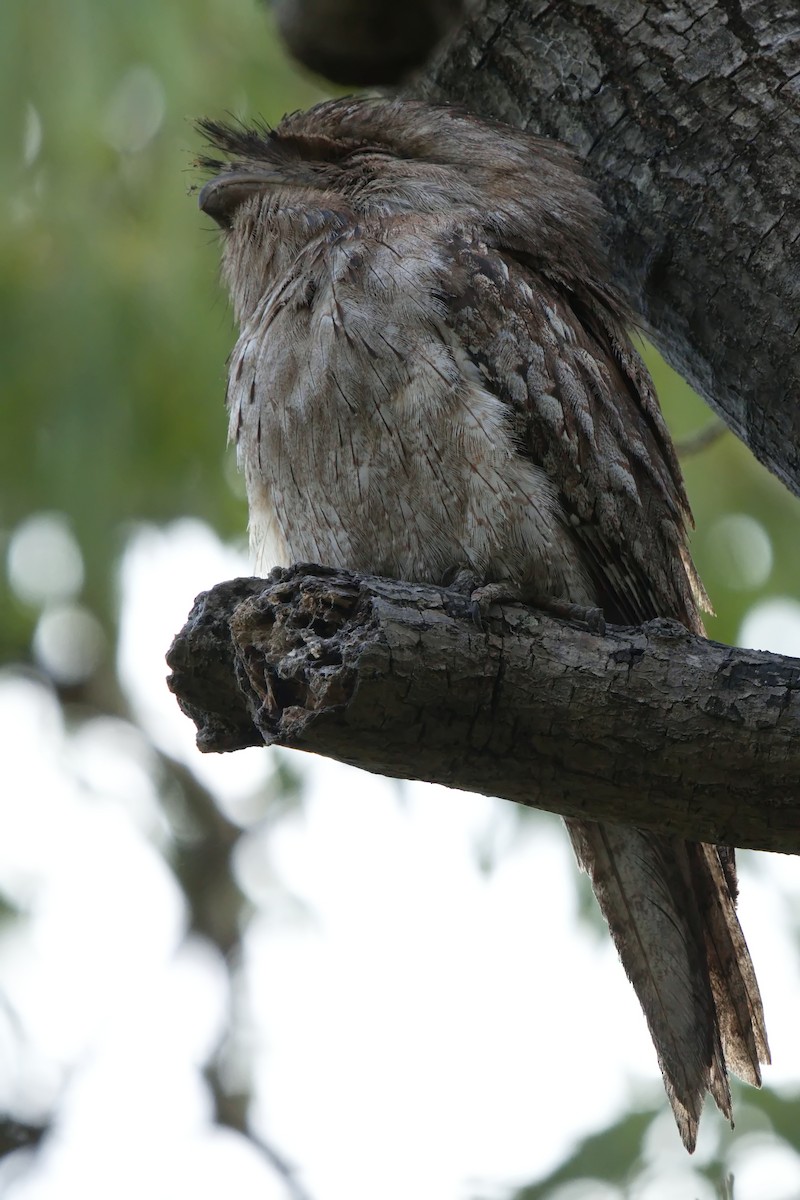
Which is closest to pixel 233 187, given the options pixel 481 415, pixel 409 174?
pixel 409 174

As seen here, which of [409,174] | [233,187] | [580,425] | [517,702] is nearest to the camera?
[517,702]

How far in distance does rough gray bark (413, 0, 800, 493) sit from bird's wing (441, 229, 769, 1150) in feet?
0.73

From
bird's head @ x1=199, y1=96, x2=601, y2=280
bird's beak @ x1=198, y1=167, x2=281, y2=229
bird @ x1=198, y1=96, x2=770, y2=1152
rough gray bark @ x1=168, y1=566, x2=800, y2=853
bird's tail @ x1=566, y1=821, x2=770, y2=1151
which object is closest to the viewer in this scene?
rough gray bark @ x1=168, y1=566, x2=800, y2=853

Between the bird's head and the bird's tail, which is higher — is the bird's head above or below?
above

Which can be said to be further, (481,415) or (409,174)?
(409,174)

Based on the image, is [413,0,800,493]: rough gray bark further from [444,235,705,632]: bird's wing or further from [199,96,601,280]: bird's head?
[444,235,705,632]: bird's wing

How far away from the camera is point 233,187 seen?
395cm

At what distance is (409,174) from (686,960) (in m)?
2.32

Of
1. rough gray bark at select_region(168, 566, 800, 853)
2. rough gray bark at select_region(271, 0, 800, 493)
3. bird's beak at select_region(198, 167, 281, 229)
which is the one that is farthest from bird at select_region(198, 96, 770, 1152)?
rough gray bark at select_region(168, 566, 800, 853)

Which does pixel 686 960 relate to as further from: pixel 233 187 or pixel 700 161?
pixel 233 187

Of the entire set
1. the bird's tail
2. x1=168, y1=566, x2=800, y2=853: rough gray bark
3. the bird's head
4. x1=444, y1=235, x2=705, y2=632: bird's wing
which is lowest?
the bird's tail

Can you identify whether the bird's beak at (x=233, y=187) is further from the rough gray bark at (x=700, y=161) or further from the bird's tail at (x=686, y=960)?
the bird's tail at (x=686, y=960)

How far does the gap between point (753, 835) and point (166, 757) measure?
17.3ft

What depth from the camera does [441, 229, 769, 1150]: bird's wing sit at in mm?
3316
